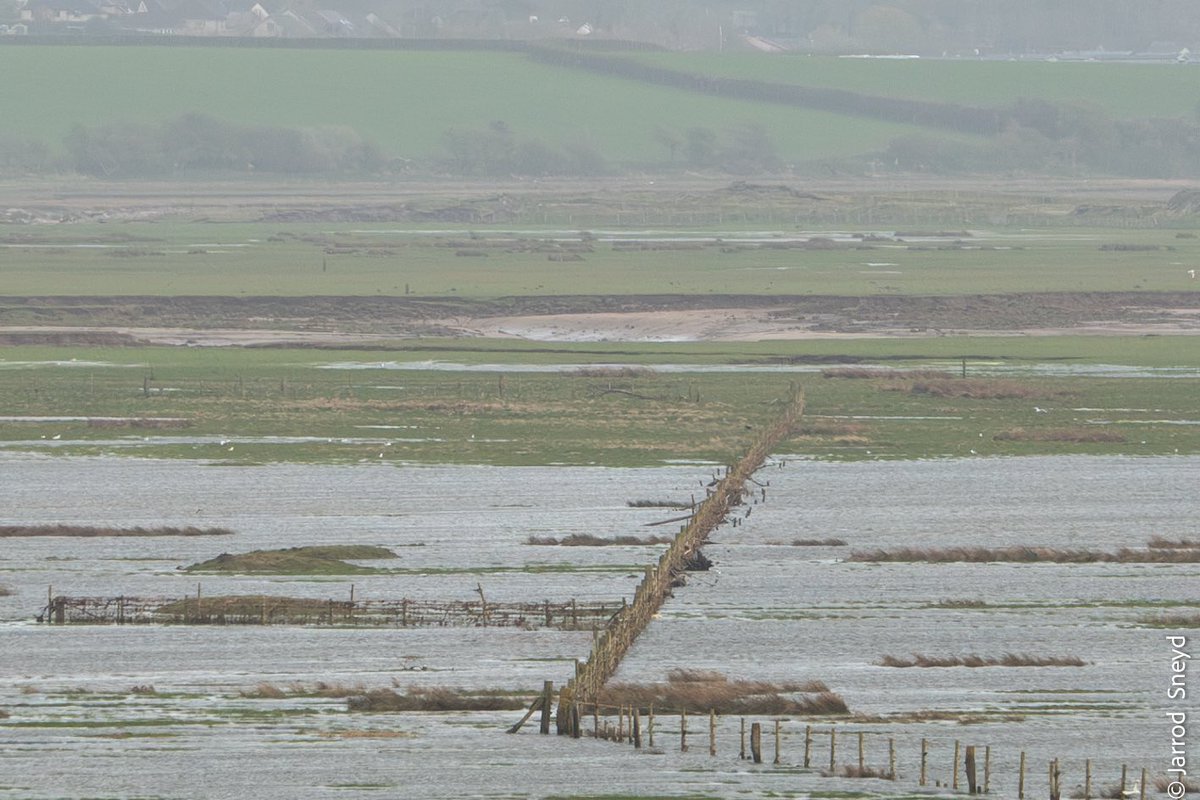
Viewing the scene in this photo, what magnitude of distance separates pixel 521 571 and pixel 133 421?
73.3 ft

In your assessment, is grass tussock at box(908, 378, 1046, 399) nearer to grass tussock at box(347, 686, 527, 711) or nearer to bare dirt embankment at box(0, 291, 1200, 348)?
bare dirt embankment at box(0, 291, 1200, 348)

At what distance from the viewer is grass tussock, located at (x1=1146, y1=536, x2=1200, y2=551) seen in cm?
4612

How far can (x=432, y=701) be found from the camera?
32469 millimetres

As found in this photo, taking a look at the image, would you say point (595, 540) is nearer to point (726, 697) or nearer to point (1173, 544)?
point (1173, 544)

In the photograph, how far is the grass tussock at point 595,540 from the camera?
149 ft

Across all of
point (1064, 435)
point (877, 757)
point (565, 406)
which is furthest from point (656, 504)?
point (877, 757)

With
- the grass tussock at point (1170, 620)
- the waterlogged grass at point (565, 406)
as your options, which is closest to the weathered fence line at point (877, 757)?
the grass tussock at point (1170, 620)

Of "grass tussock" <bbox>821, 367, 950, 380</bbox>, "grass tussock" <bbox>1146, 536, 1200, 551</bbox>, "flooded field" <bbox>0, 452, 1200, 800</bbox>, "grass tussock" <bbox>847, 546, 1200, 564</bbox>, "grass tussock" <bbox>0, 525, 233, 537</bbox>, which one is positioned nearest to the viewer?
"flooded field" <bbox>0, 452, 1200, 800</bbox>

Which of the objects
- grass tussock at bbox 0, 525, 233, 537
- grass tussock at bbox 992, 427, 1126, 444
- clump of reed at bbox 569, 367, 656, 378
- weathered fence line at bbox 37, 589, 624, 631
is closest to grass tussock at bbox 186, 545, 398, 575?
weathered fence line at bbox 37, 589, 624, 631

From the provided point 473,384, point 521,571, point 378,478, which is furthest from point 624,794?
point 473,384

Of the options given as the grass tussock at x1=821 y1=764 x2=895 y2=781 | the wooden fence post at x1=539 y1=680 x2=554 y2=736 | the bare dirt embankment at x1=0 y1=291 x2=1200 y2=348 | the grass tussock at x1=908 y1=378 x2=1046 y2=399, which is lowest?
the grass tussock at x1=821 y1=764 x2=895 y2=781

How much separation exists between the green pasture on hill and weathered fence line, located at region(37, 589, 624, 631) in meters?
52.5

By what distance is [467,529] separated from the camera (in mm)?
47531

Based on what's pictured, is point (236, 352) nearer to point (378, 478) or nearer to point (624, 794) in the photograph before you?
point (378, 478)
